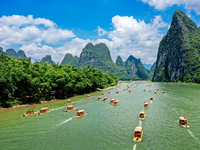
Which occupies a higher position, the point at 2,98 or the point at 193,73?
the point at 193,73

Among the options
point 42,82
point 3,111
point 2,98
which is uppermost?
point 42,82

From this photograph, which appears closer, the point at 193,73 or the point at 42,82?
the point at 42,82

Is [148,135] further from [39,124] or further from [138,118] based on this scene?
[39,124]

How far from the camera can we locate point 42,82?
56.5 meters

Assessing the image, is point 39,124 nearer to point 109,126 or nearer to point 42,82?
point 109,126

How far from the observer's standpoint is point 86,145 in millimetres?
21438

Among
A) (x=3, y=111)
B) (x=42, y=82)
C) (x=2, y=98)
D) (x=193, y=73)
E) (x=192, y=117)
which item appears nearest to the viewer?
(x=192, y=117)

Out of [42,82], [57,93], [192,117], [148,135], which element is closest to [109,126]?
[148,135]

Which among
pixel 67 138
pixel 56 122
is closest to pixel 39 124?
pixel 56 122

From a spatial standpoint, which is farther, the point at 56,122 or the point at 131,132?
the point at 56,122

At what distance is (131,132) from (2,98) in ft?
143

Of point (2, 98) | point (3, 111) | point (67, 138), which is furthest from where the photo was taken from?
point (2, 98)

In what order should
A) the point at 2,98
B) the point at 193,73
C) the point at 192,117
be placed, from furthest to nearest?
the point at 193,73 → the point at 2,98 → the point at 192,117

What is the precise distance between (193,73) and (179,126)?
18415cm
